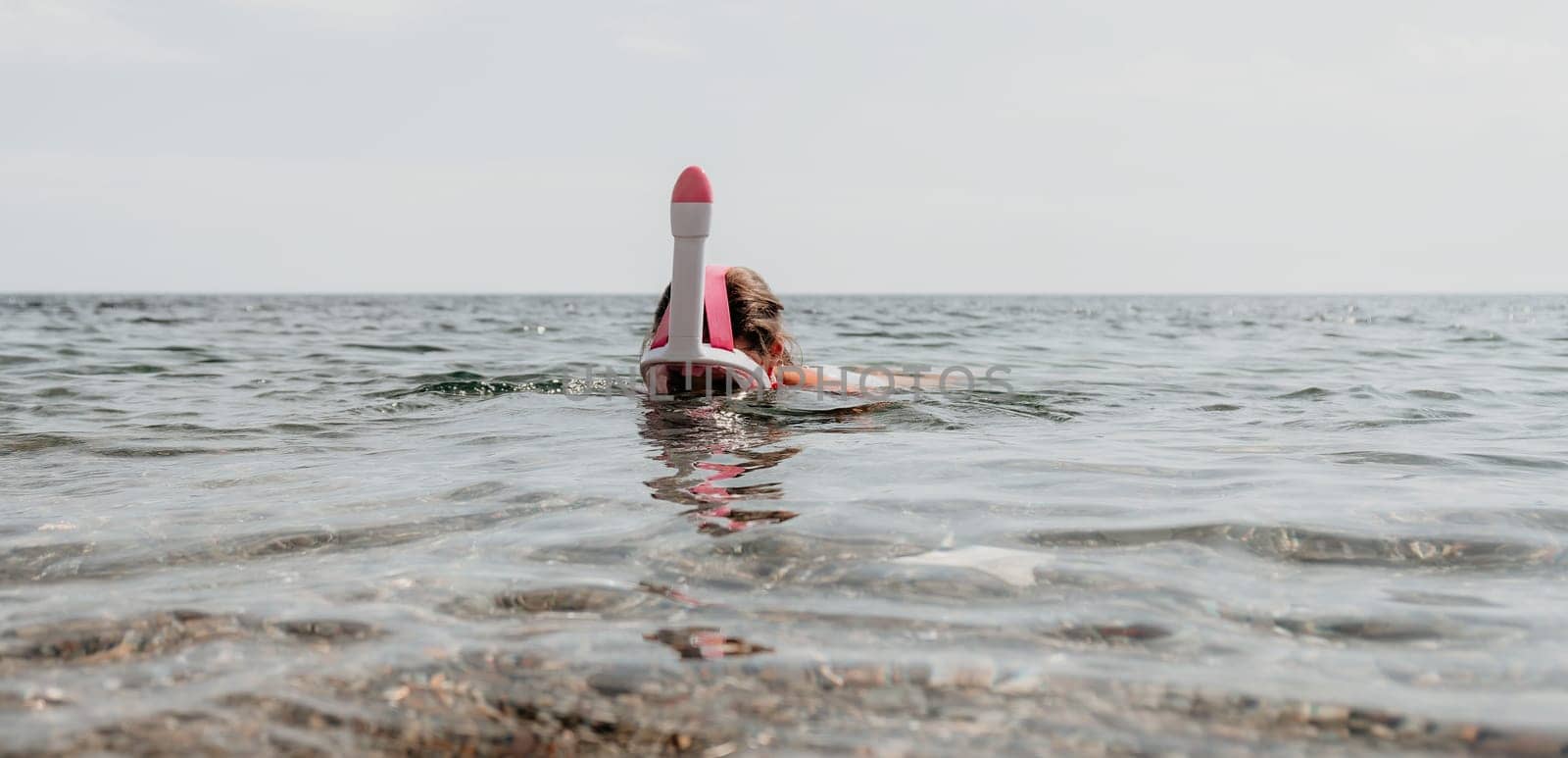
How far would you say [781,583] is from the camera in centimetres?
266

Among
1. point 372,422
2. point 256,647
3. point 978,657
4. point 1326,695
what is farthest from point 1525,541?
point 372,422

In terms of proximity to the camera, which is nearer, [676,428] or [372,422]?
[676,428]

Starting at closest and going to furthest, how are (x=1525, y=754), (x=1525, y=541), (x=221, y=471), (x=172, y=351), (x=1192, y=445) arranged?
(x=1525, y=754)
(x=1525, y=541)
(x=221, y=471)
(x=1192, y=445)
(x=172, y=351)

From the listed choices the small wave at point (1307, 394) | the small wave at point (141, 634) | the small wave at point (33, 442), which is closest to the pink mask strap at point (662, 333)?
the small wave at point (33, 442)

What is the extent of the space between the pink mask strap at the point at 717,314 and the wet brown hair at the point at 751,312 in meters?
0.32

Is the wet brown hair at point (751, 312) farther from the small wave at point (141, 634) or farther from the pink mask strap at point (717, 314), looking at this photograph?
the small wave at point (141, 634)

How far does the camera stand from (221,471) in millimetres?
4406

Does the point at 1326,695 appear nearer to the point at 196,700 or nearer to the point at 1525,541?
the point at 1525,541

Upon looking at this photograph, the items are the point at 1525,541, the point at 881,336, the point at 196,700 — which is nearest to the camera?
the point at 196,700

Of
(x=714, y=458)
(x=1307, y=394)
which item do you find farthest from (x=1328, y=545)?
(x=1307, y=394)

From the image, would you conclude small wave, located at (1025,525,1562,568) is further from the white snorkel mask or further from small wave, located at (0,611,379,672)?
the white snorkel mask

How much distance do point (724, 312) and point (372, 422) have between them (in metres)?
2.04

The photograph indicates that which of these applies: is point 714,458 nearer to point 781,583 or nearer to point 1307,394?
point 781,583

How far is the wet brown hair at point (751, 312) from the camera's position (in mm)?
6520
